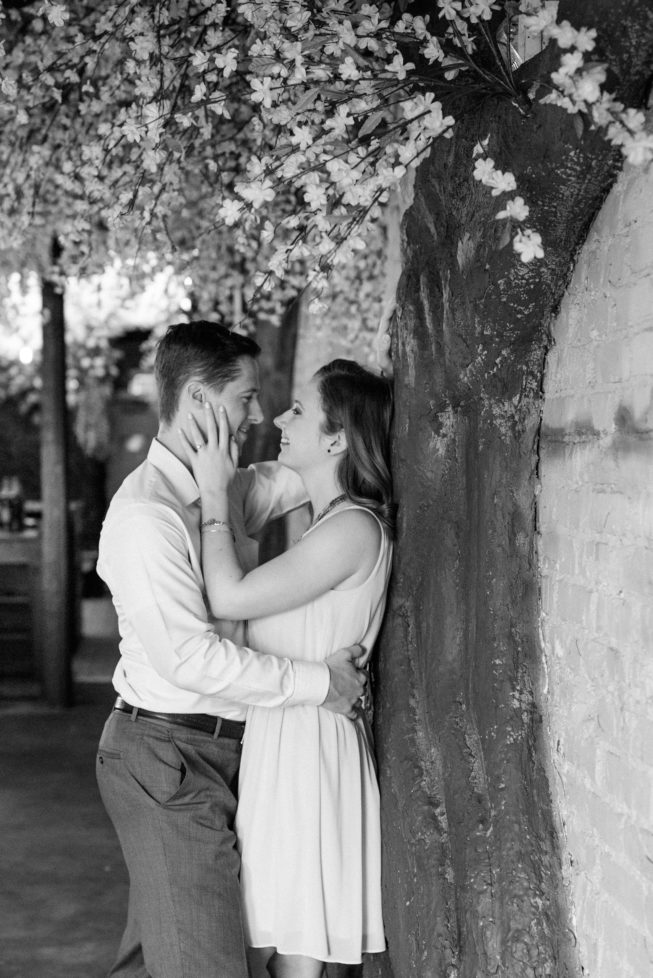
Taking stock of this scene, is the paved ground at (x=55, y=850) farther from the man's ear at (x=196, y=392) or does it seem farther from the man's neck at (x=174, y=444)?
the man's ear at (x=196, y=392)

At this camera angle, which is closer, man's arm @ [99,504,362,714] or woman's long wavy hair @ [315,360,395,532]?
man's arm @ [99,504,362,714]

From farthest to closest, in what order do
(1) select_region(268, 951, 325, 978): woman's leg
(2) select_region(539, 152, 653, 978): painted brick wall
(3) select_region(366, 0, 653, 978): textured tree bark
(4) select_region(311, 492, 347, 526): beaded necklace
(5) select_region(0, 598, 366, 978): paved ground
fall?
(5) select_region(0, 598, 366, 978): paved ground < (4) select_region(311, 492, 347, 526): beaded necklace < (1) select_region(268, 951, 325, 978): woman's leg < (3) select_region(366, 0, 653, 978): textured tree bark < (2) select_region(539, 152, 653, 978): painted brick wall

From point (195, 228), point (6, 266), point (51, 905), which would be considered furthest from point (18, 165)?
point (51, 905)

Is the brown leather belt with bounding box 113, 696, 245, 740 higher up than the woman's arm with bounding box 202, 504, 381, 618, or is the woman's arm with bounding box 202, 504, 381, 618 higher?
the woman's arm with bounding box 202, 504, 381, 618

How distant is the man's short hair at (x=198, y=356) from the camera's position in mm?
2445

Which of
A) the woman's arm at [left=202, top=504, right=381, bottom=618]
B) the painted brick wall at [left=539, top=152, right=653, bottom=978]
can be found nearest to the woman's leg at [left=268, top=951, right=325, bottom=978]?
the painted brick wall at [left=539, top=152, right=653, bottom=978]

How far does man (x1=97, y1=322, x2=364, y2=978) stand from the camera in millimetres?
2238

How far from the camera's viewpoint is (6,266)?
5.98 metres

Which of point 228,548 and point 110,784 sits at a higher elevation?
point 228,548

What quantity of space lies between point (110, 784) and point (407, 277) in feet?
Answer: 4.25

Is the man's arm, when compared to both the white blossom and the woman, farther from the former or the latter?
the white blossom

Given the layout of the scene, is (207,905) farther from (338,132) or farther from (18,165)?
(18,165)

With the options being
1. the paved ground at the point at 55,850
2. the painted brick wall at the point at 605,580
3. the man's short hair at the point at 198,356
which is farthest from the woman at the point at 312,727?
the paved ground at the point at 55,850

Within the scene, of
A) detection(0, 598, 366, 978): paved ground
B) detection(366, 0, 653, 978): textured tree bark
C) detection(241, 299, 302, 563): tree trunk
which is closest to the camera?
detection(366, 0, 653, 978): textured tree bark
